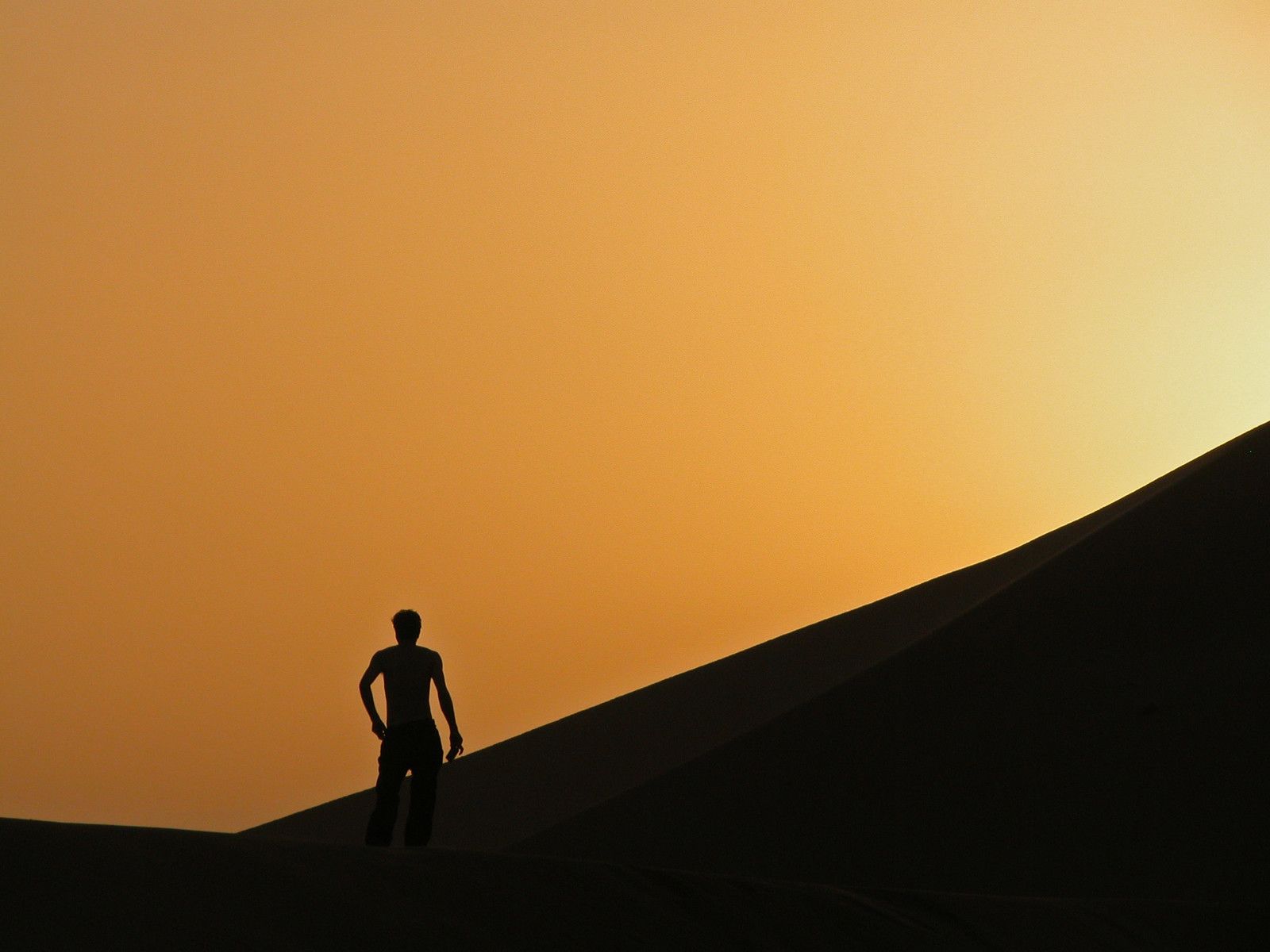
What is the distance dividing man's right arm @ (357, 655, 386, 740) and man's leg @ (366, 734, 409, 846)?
0.06 meters

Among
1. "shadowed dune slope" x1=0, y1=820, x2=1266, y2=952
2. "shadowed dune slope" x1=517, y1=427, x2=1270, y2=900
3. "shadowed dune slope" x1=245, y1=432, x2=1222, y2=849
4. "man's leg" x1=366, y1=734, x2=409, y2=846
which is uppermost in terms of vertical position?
"shadowed dune slope" x1=245, y1=432, x2=1222, y2=849

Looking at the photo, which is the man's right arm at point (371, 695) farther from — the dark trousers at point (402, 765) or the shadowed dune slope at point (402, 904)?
the shadowed dune slope at point (402, 904)

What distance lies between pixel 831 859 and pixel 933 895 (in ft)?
21.6

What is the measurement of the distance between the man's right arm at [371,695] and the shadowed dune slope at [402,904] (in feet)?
8.44

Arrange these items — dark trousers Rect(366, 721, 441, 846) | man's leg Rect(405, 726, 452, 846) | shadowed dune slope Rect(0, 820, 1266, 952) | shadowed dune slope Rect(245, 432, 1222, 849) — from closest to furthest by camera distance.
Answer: shadowed dune slope Rect(0, 820, 1266, 952) < man's leg Rect(405, 726, 452, 846) < dark trousers Rect(366, 721, 441, 846) < shadowed dune slope Rect(245, 432, 1222, 849)

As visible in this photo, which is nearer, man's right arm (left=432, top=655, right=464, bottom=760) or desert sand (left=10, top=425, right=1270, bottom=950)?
desert sand (left=10, top=425, right=1270, bottom=950)

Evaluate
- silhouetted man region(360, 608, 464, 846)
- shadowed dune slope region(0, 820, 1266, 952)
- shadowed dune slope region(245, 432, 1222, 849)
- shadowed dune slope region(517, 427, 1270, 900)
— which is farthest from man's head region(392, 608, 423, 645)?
shadowed dune slope region(245, 432, 1222, 849)

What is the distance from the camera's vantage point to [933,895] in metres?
7.46

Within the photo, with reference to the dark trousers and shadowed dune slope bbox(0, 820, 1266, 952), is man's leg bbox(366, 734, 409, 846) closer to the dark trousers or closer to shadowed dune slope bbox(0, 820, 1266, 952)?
the dark trousers

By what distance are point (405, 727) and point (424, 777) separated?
0.30 metres

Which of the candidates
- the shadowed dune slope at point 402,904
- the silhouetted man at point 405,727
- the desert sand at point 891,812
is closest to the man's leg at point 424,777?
the silhouetted man at point 405,727

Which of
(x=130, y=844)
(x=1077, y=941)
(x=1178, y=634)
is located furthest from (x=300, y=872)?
(x=1178, y=634)

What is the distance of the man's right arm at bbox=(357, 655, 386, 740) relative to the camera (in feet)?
28.4

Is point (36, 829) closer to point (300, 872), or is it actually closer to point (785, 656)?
point (300, 872)
